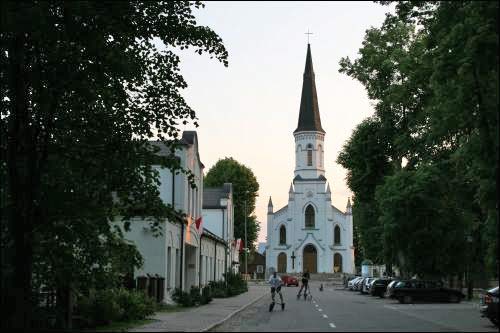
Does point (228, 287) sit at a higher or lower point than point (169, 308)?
higher

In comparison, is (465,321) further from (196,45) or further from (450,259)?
(450,259)

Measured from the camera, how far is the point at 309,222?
307 feet

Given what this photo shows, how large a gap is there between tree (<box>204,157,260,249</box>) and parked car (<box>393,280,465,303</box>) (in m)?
49.0

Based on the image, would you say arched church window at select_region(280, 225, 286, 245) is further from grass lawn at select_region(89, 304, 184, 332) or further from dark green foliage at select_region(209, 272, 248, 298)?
grass lawn at select_region(89, 304, 184, 332)

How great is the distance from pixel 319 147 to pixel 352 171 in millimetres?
48150

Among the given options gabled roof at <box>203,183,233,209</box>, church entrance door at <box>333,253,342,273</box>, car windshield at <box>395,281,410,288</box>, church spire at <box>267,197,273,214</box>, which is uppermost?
church spire at <box>267,197,273,214</box>

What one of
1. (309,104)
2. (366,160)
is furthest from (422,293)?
(309,104)

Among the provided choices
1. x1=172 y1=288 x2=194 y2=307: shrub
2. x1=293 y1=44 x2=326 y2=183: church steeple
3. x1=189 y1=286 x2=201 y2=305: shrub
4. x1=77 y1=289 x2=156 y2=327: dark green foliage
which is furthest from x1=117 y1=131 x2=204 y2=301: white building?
x1=293 y1=44 x2=326 y2=183: church steeple

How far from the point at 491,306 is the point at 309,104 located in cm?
7896

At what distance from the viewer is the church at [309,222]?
91.4 m

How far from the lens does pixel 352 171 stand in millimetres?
47031

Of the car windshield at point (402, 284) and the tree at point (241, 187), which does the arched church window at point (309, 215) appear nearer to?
the tree at point (241, 187)

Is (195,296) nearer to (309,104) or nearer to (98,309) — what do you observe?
(98,309)

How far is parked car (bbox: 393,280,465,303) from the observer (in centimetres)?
3459
